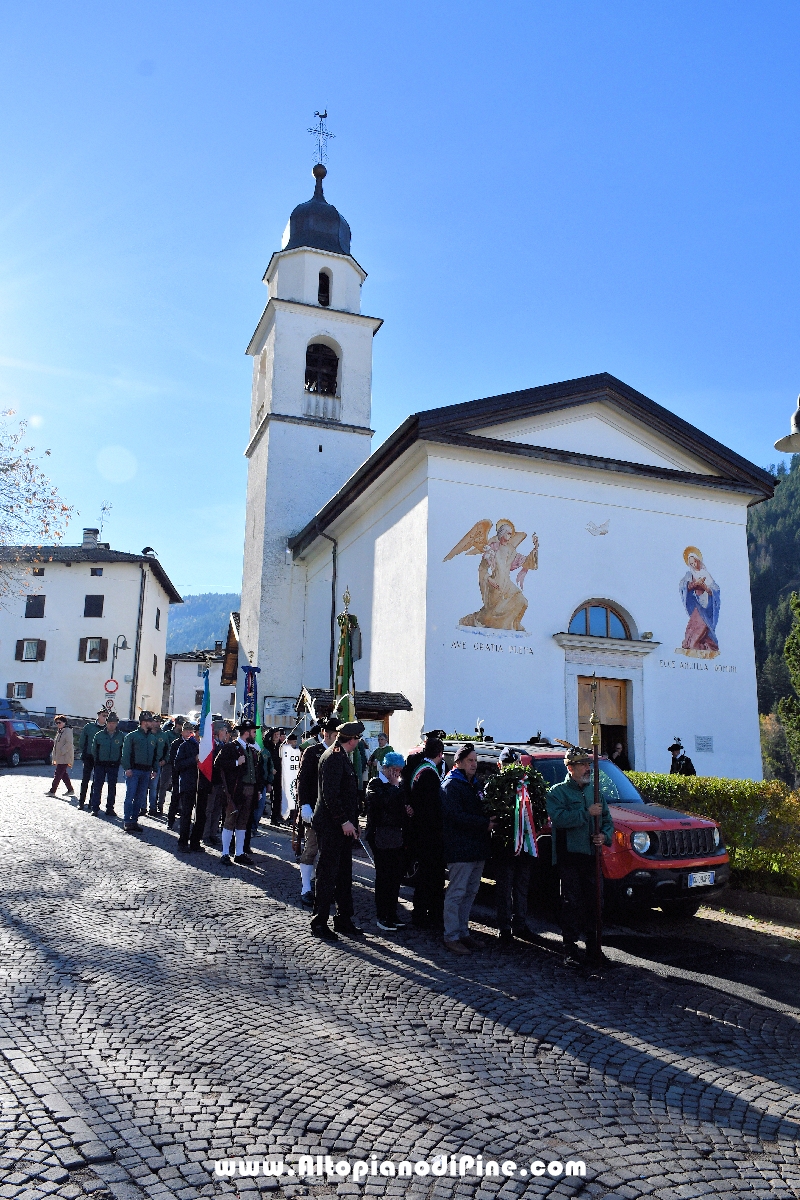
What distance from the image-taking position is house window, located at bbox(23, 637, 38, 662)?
141ft

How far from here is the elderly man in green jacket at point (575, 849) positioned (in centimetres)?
700

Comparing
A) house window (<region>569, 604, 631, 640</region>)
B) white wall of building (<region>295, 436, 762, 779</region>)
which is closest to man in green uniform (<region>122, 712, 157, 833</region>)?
white wall of building (<region>295, 436, 762, 779</region>)

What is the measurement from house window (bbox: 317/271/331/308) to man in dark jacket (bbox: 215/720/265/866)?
24.9m

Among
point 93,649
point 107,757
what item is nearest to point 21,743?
point 107,757

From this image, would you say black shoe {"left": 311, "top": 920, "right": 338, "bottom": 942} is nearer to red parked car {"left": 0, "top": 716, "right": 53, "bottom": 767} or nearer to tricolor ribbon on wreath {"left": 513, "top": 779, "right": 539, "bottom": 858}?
tricolor ribbon on wreath {"left": 513, "top": 779, "right": 539, "bottom": 858}

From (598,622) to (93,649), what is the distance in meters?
31.0

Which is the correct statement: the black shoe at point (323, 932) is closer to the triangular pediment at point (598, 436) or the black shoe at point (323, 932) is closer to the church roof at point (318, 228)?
the triangular pediment at point (598, 436)

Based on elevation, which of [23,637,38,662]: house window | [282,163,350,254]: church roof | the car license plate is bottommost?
the car license plate

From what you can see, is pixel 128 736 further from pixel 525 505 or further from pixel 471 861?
pixel 525 505

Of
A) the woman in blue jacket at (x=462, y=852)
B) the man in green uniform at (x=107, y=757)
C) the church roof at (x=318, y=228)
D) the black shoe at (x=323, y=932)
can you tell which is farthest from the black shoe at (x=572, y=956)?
the church roof at (x=318, y=228)

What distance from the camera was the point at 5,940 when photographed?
6.61 meters

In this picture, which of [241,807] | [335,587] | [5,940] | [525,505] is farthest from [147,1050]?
[335,587]

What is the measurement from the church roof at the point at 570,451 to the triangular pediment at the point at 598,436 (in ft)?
0.45

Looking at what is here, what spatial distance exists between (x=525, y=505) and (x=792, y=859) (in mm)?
11273
